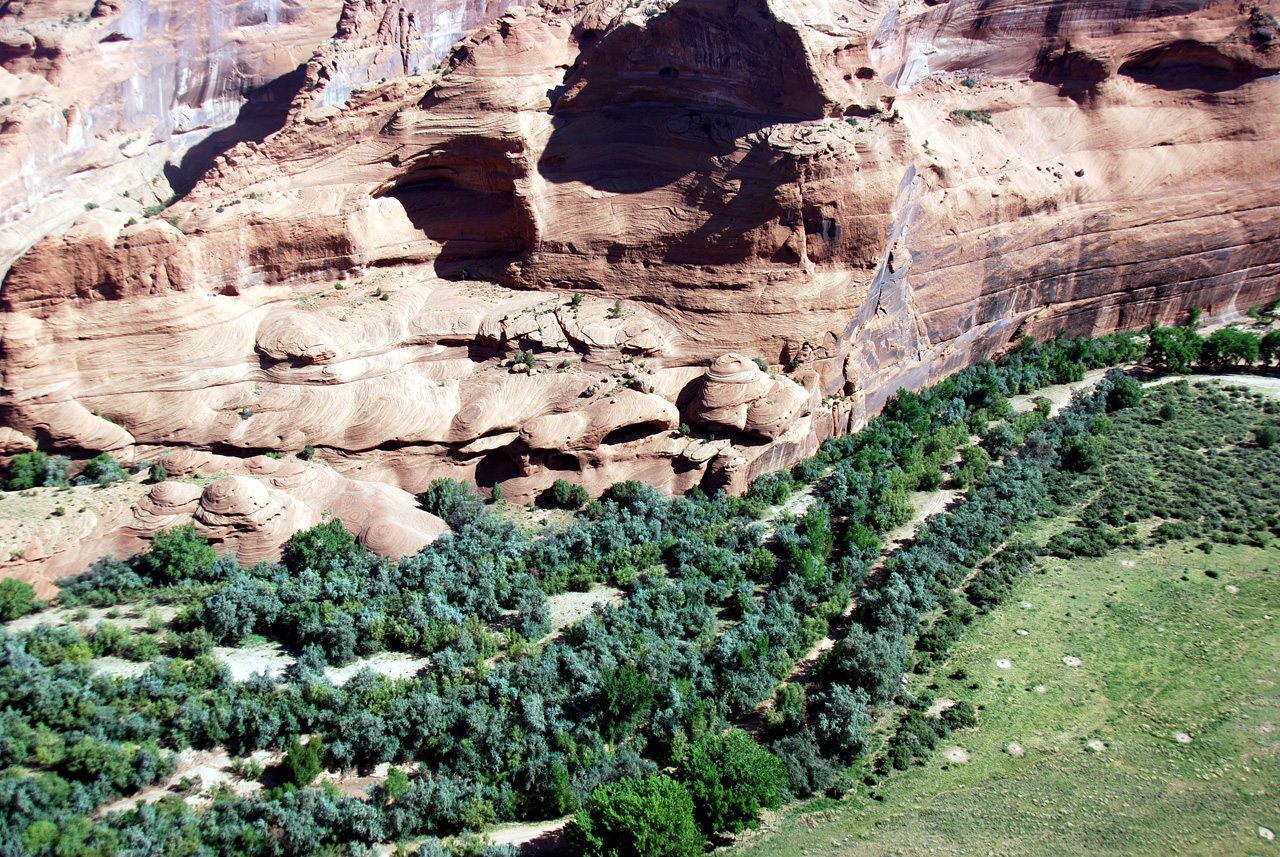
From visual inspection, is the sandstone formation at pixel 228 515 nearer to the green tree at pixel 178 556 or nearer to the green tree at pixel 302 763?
the green tree at pixel 178 556

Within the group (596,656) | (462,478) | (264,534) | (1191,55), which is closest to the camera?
(596,656)

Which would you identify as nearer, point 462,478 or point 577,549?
point 577,549

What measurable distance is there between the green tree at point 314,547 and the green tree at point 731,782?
447 inches

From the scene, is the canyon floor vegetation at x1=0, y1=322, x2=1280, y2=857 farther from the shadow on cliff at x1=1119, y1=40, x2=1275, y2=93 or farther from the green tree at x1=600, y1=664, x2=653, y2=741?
the shadow on cliff at x1=1119, y1=40, x2=1275, y2=93

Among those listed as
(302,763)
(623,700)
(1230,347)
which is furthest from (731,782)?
(1230,347)

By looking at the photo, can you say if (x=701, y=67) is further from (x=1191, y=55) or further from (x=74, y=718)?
(x=74, y=718)

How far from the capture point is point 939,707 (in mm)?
20016

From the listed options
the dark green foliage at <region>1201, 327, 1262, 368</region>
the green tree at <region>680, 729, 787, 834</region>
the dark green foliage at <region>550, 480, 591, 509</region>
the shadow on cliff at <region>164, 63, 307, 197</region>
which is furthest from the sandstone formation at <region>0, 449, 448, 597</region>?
the dark green foliage at <region>1201, 327, 1262, 368</region>

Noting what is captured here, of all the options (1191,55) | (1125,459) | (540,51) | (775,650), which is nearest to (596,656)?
(775,650)

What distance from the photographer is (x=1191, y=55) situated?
111 ft

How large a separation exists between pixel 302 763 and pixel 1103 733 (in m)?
16.8

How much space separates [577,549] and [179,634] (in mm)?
10092

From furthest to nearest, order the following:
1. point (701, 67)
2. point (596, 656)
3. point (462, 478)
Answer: point (701, 67) → point (462, 478) → point (596, 656)

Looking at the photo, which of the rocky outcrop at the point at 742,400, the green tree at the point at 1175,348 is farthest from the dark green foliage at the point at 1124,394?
the rocky outcrop at the point at 742,400
